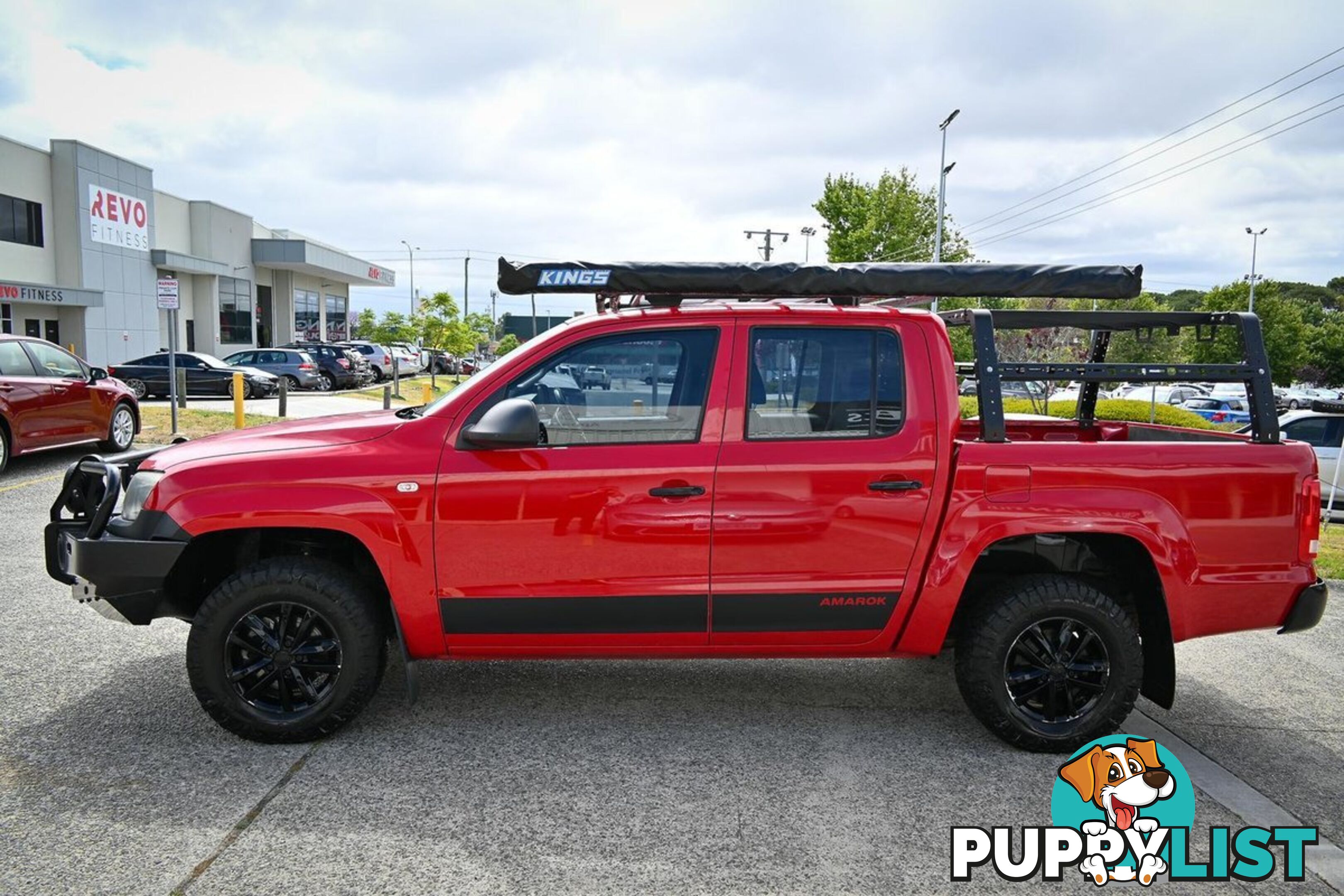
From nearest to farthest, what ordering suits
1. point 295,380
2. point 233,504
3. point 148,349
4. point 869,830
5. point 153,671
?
point 869,830 → point 233,504 → point 153,671 → point 295,380 → point 148,349

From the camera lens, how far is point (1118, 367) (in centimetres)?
421

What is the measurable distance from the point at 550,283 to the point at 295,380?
91.5 ft

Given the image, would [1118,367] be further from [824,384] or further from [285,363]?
[285,363]

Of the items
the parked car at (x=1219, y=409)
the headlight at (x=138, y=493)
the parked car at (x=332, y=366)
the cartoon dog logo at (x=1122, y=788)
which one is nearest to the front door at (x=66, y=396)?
the headlight at (x=138, y=493)

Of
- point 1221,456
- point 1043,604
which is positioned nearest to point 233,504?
point 1043,604

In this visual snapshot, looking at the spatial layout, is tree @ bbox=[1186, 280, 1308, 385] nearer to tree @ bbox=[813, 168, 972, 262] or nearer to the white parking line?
tree @ bbox=[813, 168, 972, 262]

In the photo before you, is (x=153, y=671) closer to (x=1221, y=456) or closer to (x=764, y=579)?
(x=764, y=579)

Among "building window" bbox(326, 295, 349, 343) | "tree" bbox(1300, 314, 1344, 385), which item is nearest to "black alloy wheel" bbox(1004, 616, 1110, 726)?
"building window" bbox(326, 295, 349, 343)

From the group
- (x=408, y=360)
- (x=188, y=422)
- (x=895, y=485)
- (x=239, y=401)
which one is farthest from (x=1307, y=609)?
(x=408, y=360)

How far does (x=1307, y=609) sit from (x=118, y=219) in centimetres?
3599

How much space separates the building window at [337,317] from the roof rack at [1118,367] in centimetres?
5952

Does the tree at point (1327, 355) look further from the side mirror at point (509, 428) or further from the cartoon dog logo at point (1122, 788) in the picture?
the side mirror at point (509, 428)

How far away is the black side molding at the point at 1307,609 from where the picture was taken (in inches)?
164

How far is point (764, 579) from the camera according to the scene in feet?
13.3
